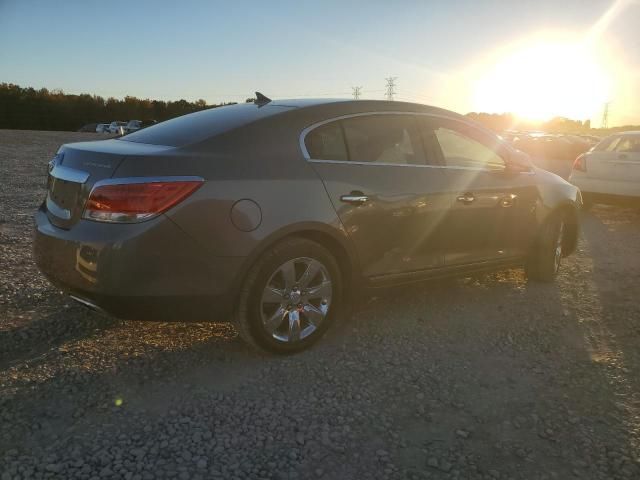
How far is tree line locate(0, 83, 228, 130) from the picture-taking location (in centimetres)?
5734

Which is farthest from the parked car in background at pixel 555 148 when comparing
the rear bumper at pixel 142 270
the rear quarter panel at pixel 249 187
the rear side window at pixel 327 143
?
the rear bumper at pixel 142 270

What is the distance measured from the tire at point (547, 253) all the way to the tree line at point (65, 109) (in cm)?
5129

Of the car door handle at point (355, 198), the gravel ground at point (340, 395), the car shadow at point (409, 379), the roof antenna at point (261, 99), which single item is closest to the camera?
the gravel ground at point (340, 395)

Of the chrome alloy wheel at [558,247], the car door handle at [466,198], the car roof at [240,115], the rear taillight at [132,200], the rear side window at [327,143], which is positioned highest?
the car roof at [240,115]

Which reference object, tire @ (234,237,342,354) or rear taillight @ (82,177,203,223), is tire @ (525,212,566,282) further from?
rear taillight @ (82,177,203,223)

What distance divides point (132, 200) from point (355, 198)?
1.43 meters

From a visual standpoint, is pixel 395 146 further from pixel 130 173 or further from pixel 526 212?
pixel 130 173

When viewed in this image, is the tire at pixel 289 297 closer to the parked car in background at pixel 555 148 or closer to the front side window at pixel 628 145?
the front side window at pixel 628 145

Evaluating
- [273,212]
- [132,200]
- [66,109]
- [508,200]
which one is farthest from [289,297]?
[66,109]

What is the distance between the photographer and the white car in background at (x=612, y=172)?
875 centimetres

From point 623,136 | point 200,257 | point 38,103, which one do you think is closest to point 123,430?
point 200,257

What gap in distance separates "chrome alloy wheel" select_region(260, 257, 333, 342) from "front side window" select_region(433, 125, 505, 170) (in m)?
1.48

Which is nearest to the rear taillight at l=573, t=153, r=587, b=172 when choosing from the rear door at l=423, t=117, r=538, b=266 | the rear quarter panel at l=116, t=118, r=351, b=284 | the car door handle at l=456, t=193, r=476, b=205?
the rear door at l=423, t=117, r=538, b=266

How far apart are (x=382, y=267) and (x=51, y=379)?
7.24 ft
